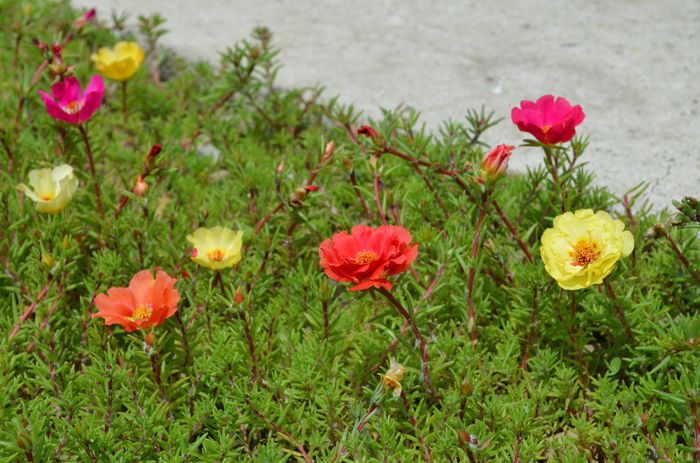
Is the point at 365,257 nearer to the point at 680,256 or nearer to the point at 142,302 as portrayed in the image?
the point at 142,302

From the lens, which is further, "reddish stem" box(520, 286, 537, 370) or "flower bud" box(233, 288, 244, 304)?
"reddish stem" box(520, 286, 537, 370)

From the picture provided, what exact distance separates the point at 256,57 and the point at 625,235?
1.84 metres

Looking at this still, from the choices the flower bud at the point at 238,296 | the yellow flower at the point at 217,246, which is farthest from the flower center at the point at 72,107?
the flower bud at the point at 238,296

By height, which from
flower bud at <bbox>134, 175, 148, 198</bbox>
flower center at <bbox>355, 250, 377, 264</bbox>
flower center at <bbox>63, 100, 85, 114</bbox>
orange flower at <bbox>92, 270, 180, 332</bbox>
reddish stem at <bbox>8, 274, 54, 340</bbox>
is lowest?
reddish stem at <bbox>8, 274, 54, 340</bbox>

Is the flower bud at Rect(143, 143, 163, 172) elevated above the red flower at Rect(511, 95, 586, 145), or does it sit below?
below

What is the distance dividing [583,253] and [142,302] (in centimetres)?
119

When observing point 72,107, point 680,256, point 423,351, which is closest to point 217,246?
point 423,351

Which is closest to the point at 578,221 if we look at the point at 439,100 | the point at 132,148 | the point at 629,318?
the point at 629,318

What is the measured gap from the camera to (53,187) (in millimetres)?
2574

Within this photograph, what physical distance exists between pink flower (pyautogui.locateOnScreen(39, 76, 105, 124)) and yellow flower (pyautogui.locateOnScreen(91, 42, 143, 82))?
0.56 metres

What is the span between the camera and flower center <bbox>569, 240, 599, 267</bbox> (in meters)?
2.00

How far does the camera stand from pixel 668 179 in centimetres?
285

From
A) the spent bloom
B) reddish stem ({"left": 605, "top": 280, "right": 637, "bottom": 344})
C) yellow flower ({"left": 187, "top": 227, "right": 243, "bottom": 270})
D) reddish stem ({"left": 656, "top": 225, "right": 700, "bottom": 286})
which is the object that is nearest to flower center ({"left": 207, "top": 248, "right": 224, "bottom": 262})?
yellow flower ({"left": 187, "top": 227, "right": 243, "bottom": 270})

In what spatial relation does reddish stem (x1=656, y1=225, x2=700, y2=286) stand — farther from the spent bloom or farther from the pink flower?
the pink flower
